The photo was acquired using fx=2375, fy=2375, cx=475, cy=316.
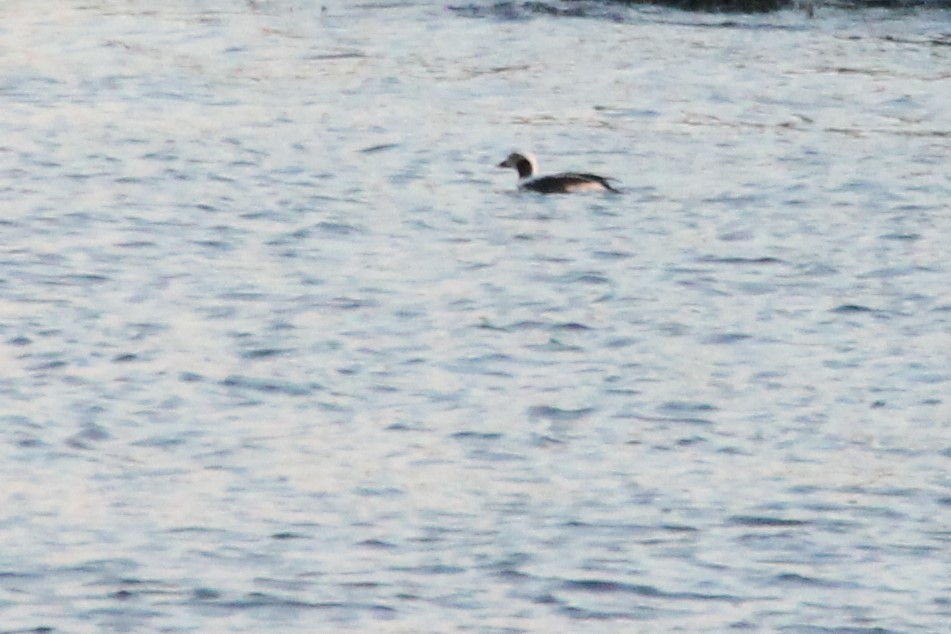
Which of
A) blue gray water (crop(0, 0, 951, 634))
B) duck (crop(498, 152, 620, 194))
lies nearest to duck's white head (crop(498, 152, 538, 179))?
duck (crop(498, 152, 620, 194))

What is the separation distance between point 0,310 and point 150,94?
975 cm

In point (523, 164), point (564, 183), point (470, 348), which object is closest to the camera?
point (470, 348)

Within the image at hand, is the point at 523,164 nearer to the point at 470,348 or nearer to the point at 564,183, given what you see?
the point at 564,183

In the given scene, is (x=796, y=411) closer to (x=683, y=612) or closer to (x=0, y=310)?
(x=683, y=612)

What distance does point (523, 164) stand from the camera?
66.6ft

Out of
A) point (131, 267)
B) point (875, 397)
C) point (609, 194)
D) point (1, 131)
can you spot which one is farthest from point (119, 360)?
point (1, 131)

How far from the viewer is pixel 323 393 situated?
1295cm

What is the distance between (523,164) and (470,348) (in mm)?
6410

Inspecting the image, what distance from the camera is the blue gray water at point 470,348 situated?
10.0 metres

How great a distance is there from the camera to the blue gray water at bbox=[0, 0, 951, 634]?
10.0 meters

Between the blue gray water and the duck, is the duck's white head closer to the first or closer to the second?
the duck

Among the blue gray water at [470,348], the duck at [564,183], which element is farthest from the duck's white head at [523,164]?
the blue gray water at [470,348]

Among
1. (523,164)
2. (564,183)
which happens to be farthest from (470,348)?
(523,164)

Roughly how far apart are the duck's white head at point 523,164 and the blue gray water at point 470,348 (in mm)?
234
